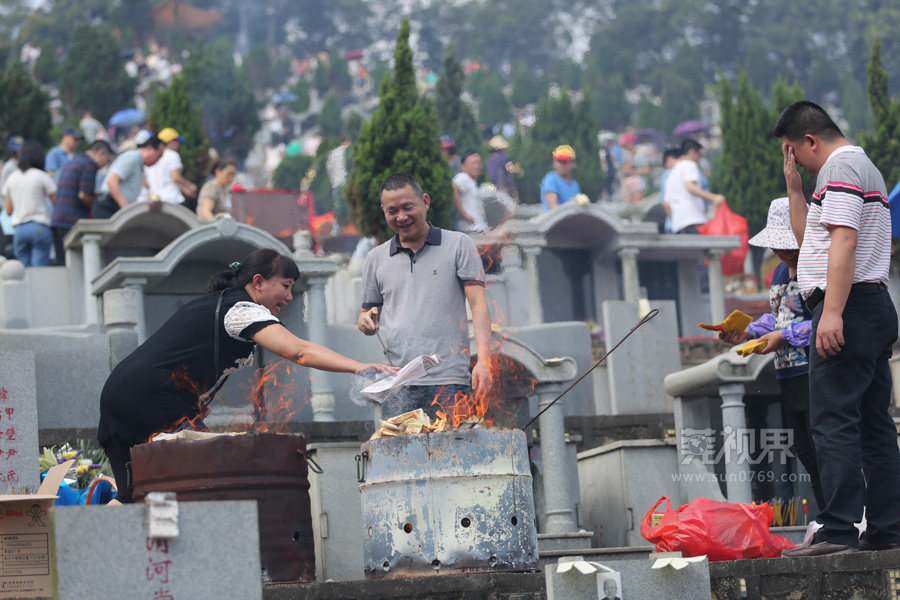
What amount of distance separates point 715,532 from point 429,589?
5.80ft

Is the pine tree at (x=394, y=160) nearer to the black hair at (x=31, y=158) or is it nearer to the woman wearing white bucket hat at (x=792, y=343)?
the black hair at (x=31, y=158)

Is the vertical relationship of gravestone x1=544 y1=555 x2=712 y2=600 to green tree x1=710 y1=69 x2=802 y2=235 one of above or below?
below

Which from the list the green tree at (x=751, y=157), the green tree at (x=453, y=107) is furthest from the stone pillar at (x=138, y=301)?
the green tree at (x=453, y=107)

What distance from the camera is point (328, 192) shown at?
141 feet

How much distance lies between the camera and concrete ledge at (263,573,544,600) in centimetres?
526

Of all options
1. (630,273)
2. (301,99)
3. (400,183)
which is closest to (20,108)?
(630,273)

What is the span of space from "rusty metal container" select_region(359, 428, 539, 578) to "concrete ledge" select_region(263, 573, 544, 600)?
0.80 ft

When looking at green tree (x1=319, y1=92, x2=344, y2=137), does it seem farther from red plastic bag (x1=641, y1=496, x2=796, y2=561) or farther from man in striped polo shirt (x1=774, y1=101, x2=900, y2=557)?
man in striped polo shirt (x1=774, y1=101, x2=900, y2=557)

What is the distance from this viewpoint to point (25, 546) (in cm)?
569

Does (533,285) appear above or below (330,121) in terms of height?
below

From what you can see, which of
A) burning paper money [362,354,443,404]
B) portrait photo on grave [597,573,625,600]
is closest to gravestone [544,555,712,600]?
portrait photo on grave [597,573,625,600]

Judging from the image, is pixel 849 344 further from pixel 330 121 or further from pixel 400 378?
pixel 330 121

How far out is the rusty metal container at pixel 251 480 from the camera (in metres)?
5.69

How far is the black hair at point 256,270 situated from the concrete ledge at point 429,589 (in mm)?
1687
